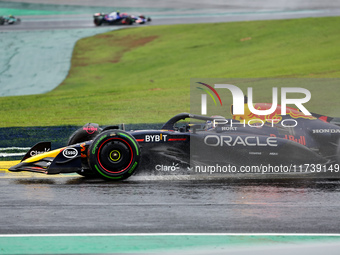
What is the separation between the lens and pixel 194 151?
7598 mm

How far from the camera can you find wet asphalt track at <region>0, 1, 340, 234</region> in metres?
5.27

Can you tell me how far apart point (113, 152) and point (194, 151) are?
1140 mm

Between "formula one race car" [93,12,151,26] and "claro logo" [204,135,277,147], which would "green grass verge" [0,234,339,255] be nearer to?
"claro logo" [204,135,277,147]

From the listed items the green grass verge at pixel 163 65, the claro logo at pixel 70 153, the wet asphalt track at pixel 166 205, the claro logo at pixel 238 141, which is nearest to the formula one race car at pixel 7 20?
the green grass verge at pixel 163 65

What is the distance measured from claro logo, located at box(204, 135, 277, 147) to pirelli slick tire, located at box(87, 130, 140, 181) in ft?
3.51

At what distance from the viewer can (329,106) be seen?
16.5m

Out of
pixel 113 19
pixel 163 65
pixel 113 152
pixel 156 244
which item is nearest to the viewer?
pixel 156 244

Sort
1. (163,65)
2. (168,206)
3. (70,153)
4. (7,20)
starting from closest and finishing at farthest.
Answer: (168,206) < (70,153) < (163,65) < (7,20)

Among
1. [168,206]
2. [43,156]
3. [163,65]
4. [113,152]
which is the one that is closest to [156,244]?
[168,206]

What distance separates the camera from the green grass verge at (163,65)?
16922 millimetres

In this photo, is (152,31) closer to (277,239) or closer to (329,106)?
(329,106)

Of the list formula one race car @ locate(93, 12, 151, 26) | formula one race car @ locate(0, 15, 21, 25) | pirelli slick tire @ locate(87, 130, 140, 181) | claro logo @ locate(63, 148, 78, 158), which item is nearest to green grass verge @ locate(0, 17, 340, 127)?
formula one race car @ locate(93, 12, 151, 26)

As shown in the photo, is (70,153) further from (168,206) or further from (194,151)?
(168,206)

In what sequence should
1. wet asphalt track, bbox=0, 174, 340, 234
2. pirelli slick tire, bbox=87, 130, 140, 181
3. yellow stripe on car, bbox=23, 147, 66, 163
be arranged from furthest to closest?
yellow stripe on car, bbox=23, 147, 66, 163 → pirelli slick tire, bbox=87, 130, 140, 181 → wet asphalt track, bbox=0, 174, 340, 234
